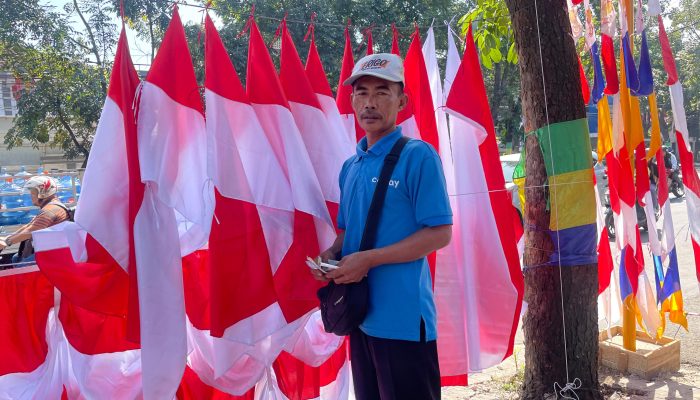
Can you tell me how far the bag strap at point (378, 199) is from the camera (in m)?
1.99

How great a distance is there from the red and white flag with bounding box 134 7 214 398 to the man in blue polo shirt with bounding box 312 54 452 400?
2.01 ft

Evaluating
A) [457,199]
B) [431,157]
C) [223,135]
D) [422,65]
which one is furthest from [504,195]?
[223,135]

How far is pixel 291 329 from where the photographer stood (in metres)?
2.51

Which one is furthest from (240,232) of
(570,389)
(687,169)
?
(687,169)

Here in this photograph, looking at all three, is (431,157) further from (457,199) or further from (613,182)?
(613,182)

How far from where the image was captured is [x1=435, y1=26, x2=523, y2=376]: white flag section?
9.41 ft

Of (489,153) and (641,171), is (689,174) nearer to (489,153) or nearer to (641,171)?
(641,171)

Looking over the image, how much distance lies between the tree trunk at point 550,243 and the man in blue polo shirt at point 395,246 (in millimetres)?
1401

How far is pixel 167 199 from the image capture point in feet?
7.46

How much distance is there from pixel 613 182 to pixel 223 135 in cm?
239

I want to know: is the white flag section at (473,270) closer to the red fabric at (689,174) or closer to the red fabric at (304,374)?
the red fabric at (304,374)

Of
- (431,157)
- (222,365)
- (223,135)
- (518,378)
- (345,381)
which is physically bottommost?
(518,378)

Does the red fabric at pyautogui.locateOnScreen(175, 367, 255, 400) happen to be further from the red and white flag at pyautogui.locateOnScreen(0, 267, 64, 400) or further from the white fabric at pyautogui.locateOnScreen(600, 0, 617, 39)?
the white fabric at pyautogui.locateOnScreen(600, 0, 617, 39)

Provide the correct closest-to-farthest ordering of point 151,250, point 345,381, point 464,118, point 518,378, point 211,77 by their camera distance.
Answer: point 151,250, point 211,77, point 464,118, point 345,381, point 518,378
